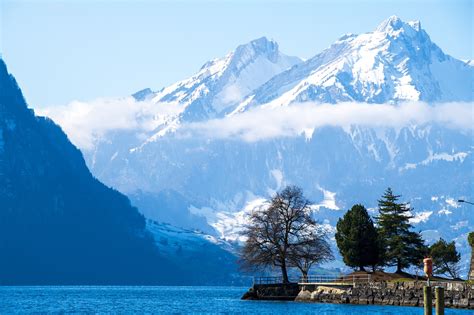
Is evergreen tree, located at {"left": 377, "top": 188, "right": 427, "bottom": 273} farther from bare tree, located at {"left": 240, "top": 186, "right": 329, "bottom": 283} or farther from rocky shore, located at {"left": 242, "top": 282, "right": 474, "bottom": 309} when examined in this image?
rocky shore, located at {"left": 242, "top": 282, "right": 474, "bottom": 309}

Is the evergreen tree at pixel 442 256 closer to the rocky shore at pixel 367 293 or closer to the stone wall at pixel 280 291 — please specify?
the stone wall at pixel 280 291

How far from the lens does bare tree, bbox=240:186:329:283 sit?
495 ft

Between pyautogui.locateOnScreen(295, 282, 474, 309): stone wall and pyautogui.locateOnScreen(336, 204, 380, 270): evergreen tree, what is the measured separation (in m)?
9.97

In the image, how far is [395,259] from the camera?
6348 inches

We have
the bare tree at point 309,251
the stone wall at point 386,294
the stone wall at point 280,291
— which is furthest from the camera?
the bare tree at point 309,251

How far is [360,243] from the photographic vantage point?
502 feet

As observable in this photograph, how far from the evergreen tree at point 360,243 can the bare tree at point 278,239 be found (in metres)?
4.15

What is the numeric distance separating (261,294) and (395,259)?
22.2m

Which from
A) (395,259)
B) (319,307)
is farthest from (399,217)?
(319,307)

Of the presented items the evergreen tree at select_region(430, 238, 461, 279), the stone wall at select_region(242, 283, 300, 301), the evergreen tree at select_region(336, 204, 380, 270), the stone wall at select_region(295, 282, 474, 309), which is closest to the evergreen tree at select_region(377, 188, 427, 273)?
the evergreen tree at select_region(336, 204, 380, 270)

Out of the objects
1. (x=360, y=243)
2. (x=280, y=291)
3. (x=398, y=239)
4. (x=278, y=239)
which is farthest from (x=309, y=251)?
(x=398, y=239)

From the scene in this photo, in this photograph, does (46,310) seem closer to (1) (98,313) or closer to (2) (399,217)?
(1) (98,313)

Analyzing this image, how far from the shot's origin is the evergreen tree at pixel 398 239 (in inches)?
6176

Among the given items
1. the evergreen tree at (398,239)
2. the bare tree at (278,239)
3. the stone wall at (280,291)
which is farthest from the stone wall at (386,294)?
the evergreen tree at (398,239)
